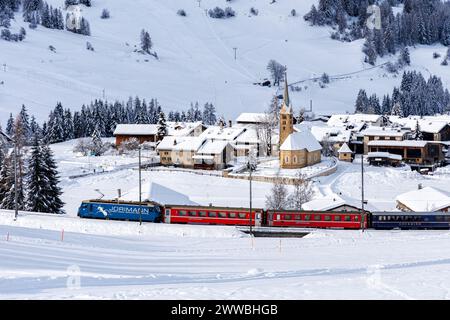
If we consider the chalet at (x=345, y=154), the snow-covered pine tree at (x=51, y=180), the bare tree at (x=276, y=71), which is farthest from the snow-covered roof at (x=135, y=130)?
the bare tree at (x=276, y=71)

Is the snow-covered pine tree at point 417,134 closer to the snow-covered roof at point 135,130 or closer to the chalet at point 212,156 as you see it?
the chalet at point 212,156

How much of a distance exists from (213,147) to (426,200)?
36450 millimetres

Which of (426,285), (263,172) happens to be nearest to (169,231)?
(426,285)

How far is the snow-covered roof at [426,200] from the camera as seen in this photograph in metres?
48.1

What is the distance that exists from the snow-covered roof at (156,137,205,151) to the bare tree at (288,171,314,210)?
712 inches

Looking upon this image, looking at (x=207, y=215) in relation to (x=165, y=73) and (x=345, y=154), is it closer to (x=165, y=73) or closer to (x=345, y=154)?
(x=345, y=154)

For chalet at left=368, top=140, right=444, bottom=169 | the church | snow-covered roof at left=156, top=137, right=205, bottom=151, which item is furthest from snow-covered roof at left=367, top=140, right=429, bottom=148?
snow-covered roof at left=156, top=137, right=205, bottom=151

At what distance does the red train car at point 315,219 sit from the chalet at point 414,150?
47020mm

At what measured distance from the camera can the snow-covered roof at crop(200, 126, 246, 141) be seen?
87637 mm

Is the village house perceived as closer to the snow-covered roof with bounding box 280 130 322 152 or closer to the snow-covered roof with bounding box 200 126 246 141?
the snow-covered roof with bounding box 200 126 246 141

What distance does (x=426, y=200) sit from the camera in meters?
49.4

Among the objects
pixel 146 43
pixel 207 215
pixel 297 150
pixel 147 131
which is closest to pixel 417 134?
pixel 297 150

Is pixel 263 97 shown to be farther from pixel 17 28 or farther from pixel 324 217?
pixel 324 217

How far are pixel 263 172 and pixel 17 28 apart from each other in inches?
5134
